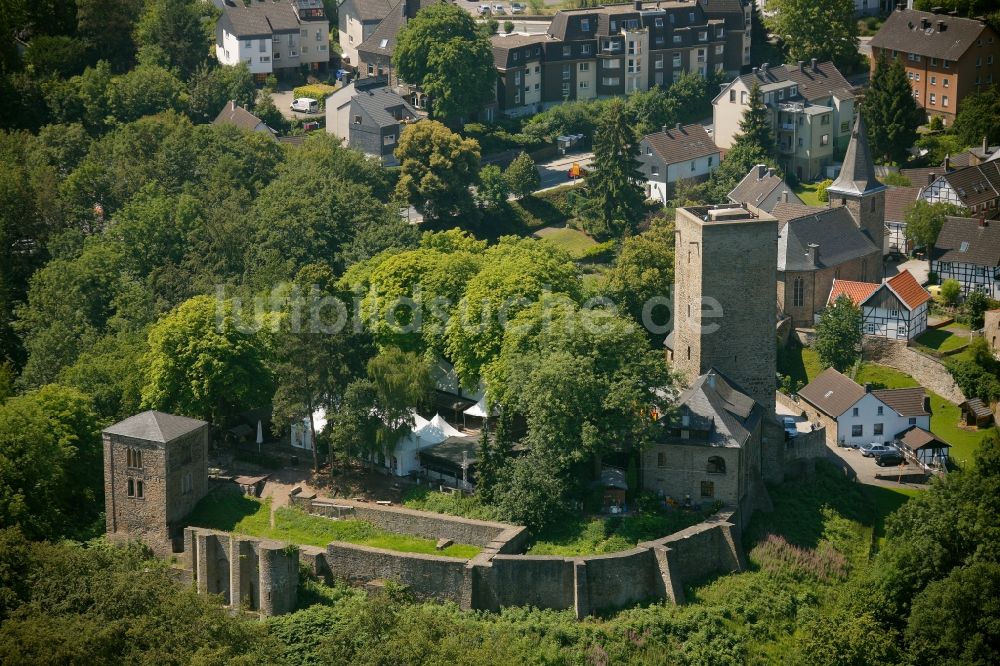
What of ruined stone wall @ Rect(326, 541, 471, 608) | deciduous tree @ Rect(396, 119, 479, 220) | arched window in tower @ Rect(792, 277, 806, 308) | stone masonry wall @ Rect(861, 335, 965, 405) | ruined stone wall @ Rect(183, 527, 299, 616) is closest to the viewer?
ruined stone wall @ Rect(326, 541, 471, 608)

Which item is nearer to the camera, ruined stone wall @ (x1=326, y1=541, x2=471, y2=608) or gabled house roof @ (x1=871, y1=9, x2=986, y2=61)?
ruined stone wall @ (x1=326, y1=541, x2=471, y2=608)

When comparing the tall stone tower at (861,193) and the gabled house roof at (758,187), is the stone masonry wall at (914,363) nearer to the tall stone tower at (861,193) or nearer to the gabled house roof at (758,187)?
the tall stone tower at (861,193)

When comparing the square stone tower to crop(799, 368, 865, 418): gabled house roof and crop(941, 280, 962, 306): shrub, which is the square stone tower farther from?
crop(941, 280, 962, 306): shrub

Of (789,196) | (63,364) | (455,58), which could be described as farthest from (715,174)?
(63,364)

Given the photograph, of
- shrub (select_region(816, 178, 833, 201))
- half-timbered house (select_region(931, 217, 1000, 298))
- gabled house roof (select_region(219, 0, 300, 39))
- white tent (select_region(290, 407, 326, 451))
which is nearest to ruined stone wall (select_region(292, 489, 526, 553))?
white tent (select_region(290, 407, 326, 451))

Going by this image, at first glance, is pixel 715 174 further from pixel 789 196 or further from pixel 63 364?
pixel 63 364

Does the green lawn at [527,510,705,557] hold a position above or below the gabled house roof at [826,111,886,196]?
below
